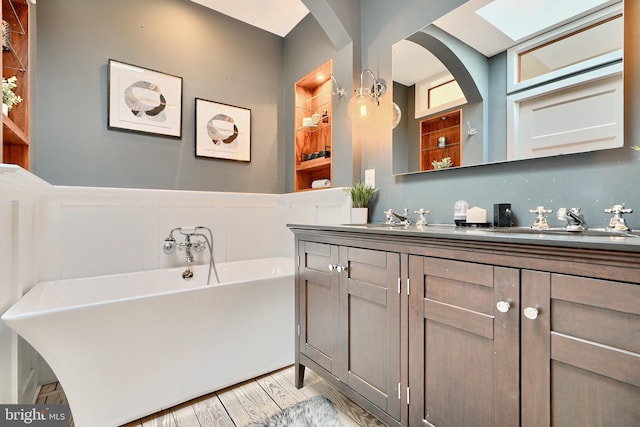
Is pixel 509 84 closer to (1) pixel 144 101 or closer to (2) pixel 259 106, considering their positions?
(2) pixel 259 106

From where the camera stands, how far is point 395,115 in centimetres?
187

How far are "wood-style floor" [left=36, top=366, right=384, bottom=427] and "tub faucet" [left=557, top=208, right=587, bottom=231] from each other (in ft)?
4.03

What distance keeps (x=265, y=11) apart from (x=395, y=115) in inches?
65.5

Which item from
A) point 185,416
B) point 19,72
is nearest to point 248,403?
point 185,416

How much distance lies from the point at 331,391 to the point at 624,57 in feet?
6.59

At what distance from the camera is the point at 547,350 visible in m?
0.76

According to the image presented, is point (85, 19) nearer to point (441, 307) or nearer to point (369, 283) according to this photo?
point (369, 283)

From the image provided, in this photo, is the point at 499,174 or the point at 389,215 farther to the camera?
the point at 389,215

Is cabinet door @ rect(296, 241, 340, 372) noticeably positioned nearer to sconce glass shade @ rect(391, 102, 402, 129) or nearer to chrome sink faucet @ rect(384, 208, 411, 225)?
chrome sink faucet @ rect(384, 208, 411, 225)

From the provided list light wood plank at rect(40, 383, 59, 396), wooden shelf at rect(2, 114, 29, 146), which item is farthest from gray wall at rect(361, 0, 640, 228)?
light wood plank at rect(40, 383, 59, 396)

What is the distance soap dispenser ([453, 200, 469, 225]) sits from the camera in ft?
4.70

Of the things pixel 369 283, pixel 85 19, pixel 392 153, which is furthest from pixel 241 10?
pixel 369 283

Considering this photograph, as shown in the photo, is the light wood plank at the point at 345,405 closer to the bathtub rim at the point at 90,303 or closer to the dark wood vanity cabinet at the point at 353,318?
the dark wood vanity cabinet at the point at 353,318

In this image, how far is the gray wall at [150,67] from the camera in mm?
1973
